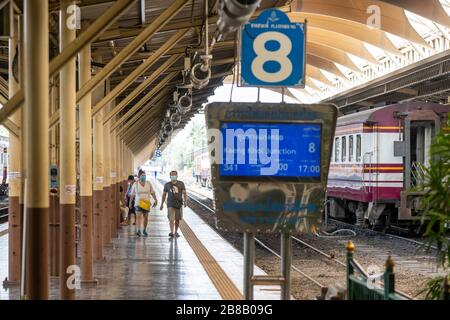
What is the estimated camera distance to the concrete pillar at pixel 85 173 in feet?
38.5

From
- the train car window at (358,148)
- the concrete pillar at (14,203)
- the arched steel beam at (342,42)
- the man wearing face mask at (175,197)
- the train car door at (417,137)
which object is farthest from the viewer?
the arched steel beam at (342,42)

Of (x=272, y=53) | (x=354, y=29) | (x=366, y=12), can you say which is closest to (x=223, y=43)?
(x=366, y=12)

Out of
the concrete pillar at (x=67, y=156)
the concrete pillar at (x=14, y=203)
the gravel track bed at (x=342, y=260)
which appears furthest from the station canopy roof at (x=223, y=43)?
the gravel track bed at (x=342, y=260)

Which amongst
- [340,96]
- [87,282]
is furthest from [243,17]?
[340,96]

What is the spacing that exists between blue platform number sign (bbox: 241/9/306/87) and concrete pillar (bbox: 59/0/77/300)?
304 cm

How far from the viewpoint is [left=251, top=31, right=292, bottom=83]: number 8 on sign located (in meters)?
7.34

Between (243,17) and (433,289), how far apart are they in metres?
2.85

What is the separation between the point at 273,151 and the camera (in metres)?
7.10

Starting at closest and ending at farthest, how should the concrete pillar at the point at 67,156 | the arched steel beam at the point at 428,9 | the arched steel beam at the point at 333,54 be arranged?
the concrete pillar at the point at 67,156
the arched steel beam at the point at 428,9
the arched steel beam at the point at 333,54

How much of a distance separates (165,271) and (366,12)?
601 inches

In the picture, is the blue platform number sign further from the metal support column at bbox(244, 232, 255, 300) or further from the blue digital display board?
the metal support column at bbox(244, 232, 255, 300)

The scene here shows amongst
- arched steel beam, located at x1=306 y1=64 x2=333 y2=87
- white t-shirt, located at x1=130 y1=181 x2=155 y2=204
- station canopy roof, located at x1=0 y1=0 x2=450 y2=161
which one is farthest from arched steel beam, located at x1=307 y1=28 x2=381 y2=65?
white t-shirt, located at x1=130 y1=181 x2=155 y2=204

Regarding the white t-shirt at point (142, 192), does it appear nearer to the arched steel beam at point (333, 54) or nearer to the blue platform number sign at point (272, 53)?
the blue platform number sign at point (272, 53)

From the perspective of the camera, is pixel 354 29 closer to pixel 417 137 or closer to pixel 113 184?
pixel 417 137
